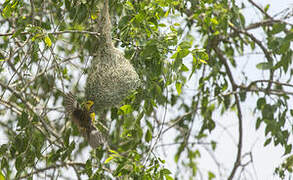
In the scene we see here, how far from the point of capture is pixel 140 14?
171 cm

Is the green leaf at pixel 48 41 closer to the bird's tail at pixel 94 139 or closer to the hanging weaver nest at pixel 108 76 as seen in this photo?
the hanging weaver nest at pixel 108 76

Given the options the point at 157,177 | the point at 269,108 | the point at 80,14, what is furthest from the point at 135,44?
the point at 269,108

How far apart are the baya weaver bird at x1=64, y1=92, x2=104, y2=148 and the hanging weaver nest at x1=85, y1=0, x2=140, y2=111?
6 centimetres

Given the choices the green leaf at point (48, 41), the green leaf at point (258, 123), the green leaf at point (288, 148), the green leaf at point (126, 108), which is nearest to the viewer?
the green leaf at point (48, 41)

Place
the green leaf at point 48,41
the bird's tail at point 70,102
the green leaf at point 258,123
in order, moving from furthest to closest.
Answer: the green leaf at point 258,123 → the bird's tail at point 70,102 → the green leaf at point 48,41

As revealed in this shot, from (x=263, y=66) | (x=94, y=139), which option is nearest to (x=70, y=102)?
(x=94, y=139)

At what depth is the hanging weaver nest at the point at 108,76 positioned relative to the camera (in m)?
1.82

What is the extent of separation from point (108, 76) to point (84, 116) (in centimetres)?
19

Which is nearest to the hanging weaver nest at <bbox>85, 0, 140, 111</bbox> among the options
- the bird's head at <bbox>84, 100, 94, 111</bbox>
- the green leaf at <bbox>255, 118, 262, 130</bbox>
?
the bird's head at <bbox>84, 100, 94, 111</bbox>

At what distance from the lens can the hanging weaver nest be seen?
71.6 inches

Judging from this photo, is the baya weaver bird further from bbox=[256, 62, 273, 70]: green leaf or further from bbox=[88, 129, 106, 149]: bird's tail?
bbox=[256, 62, 273, 70]: green leaf

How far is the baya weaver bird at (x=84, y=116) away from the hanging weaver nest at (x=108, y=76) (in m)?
0.06

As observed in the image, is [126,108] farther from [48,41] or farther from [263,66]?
[263,66]

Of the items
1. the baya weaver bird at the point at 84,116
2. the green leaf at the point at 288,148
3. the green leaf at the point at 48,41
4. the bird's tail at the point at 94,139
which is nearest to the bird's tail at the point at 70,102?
the baya weaver bird at the point at 84,116
